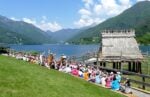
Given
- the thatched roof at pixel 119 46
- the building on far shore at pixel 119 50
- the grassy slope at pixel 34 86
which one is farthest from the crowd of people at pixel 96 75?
the thatched roof at pixel 119 46

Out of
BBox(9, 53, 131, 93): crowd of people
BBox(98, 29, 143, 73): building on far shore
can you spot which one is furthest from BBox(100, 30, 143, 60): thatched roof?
BBox(9, 53, 131, 93): crowd of people

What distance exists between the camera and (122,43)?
241 feet

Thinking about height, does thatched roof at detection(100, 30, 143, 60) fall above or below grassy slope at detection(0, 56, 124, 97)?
above

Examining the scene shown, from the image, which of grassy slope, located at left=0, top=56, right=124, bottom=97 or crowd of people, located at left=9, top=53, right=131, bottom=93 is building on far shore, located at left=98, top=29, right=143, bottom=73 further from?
grassy slope, located at left=0, top=56, right=124, bottom=97

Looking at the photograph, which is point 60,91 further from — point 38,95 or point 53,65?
point 53,65

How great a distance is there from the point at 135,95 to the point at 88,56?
4076 cm

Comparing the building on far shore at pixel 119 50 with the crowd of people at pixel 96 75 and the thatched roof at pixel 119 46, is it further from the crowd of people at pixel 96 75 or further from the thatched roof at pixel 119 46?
the crowd of people at pixel 96 75

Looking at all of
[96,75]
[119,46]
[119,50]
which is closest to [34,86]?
[96,75]

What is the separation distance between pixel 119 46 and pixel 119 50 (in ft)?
5.32

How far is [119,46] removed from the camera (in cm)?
7238

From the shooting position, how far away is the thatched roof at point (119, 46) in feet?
220

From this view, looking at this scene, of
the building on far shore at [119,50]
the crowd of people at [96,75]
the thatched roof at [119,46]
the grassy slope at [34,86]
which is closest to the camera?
the grassy slope at [34,86]

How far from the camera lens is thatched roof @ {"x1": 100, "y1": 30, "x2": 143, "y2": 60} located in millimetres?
67081

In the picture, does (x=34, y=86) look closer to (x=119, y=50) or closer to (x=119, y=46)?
(x=119, y=50)
